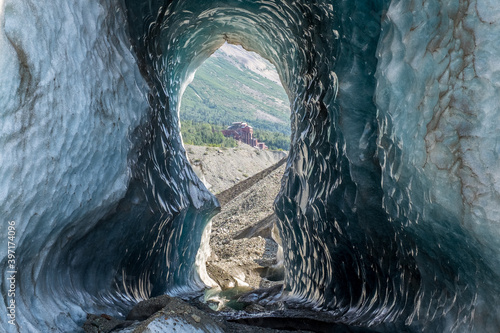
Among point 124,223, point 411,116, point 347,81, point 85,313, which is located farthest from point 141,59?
point 411,116

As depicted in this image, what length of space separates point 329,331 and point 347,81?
7.23 ft

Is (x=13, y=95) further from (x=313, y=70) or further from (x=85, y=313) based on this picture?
(x=313, y=70)

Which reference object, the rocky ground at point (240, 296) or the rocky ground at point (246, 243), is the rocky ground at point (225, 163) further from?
the rocky ground at point (246, 243)

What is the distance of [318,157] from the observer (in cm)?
490

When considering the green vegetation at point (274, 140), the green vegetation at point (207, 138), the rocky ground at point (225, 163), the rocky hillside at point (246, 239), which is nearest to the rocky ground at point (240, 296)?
the rocky hillside at point (246, 239)

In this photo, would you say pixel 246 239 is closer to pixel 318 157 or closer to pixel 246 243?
pixel 246 243

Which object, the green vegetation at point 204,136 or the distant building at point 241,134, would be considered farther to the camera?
the distant building at point 241,134

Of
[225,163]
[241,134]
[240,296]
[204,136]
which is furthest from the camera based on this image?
[241,134]

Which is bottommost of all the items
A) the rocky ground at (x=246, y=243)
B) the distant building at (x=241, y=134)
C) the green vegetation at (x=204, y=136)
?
the rocky ground at (x=246, y=243)

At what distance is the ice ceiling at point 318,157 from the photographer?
228 centimetres

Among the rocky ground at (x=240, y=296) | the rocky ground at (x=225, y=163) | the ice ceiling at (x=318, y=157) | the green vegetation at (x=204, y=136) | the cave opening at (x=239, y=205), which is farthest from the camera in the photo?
the green vegetation at (x=204, y=136)

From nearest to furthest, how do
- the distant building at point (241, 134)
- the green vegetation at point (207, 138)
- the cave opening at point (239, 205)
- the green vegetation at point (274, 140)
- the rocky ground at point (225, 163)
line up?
the cave opening at point (239, 205), the rocky ground at point (225, 163), the green vegetation at point (207, 138), the distant building at point (241, 134), the green vegetation at point (274, 140)

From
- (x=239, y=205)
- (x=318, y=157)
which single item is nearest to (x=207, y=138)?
(x=239, y=205)

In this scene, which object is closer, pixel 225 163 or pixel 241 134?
pixel 225 163
